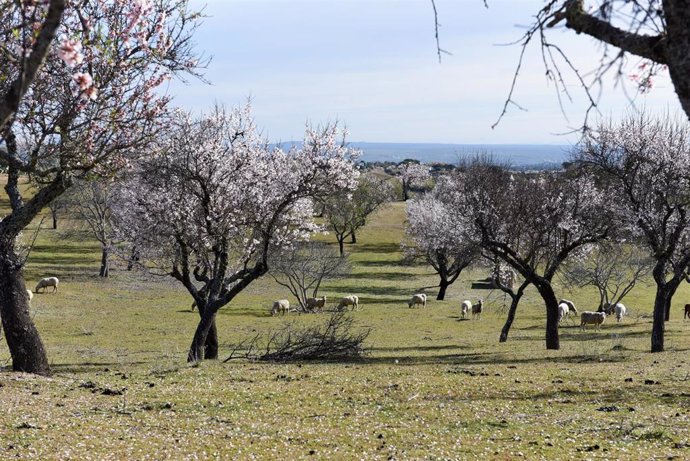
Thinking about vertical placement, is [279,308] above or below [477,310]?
below

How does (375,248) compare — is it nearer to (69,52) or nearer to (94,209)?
(94,209)

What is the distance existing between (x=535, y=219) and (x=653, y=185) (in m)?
4.98

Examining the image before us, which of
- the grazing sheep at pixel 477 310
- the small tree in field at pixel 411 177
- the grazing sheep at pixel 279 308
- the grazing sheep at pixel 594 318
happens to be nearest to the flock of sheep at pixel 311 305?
the grazing sheep at pixel 279 308

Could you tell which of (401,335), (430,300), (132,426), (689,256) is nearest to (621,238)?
(689,256)

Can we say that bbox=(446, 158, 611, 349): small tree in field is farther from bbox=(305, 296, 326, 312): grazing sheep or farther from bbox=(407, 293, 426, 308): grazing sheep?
bbox=(305, 296, 326, 312): grazing sheep

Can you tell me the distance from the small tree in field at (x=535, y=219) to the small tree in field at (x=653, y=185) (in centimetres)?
119

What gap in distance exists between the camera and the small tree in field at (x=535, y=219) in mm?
28750

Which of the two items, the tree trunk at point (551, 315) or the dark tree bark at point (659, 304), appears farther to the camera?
the tree trunk at point (551, 315)

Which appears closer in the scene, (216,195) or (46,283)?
(216,195)

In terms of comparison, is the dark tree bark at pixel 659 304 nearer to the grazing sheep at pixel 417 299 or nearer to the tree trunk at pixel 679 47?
the tree trunk at pixel 679 47

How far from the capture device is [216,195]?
2314cm

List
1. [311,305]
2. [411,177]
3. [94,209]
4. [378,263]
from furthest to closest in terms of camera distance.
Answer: [411,177]
[378,263]
[94,209]
[311,305]

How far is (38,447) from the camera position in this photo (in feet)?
28.0

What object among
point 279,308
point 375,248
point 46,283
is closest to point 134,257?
point 279,308
